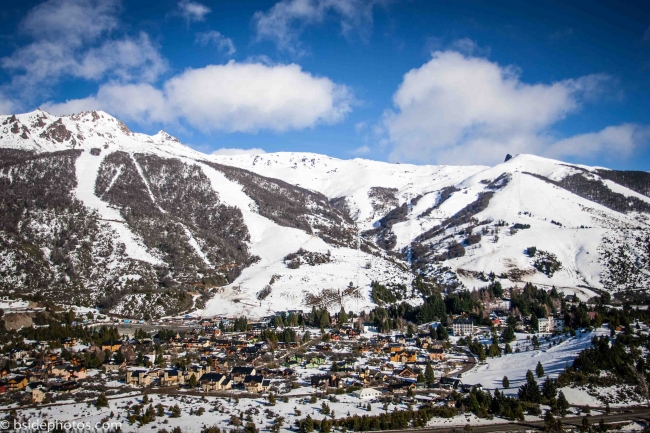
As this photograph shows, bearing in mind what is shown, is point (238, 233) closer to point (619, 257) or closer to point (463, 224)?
point (463, 224)

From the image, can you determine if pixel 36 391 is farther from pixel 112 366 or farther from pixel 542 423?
pixel 542 423

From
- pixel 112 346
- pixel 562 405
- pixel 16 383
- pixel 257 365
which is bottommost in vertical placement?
pixel 562 405

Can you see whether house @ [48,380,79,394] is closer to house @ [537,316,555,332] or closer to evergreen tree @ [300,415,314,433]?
evergreen tree @ [300,415,314,433]

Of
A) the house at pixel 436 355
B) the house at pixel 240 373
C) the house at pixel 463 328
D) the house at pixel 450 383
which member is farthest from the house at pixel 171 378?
the house at pixel 463 328

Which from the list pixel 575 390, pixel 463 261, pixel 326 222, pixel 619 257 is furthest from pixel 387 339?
pixel 326 222

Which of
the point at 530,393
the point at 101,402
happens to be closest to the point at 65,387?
the point at 101,402

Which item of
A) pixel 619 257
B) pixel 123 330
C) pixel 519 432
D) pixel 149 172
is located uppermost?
pixel 149 172

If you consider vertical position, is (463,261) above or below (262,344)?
above
